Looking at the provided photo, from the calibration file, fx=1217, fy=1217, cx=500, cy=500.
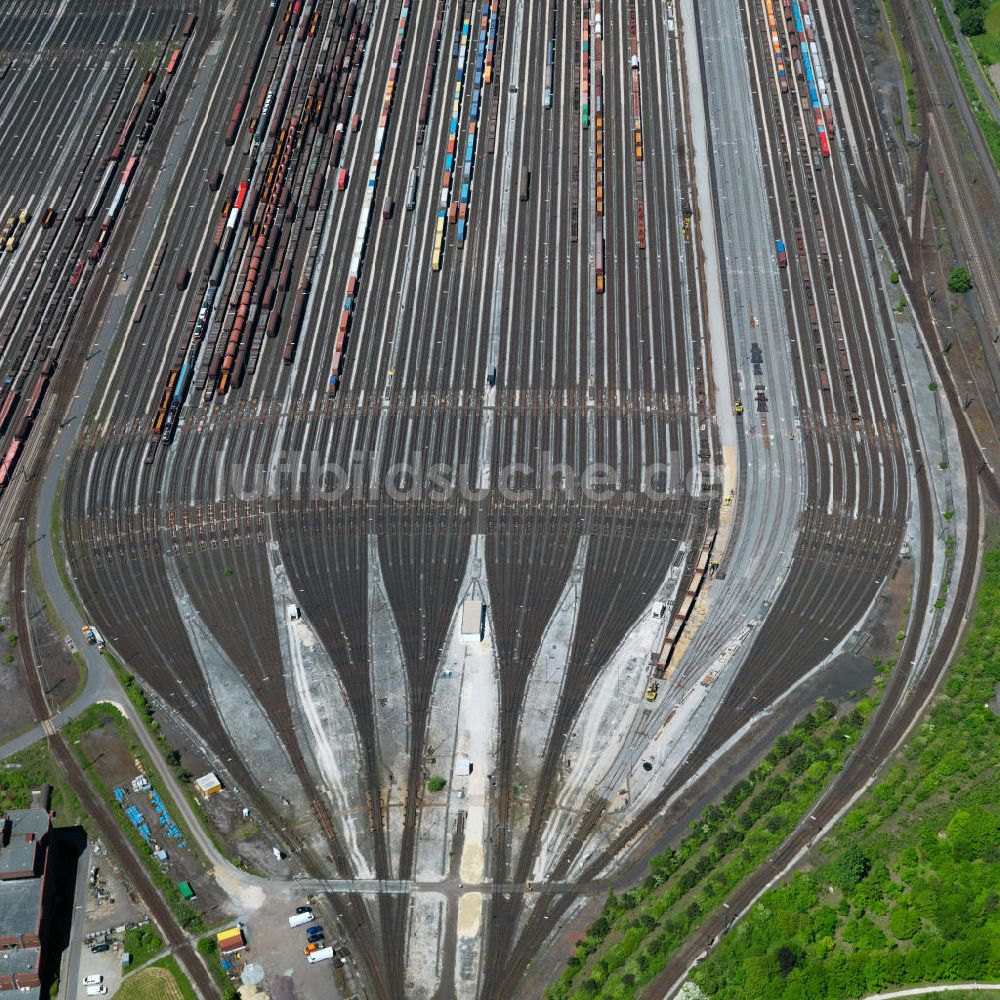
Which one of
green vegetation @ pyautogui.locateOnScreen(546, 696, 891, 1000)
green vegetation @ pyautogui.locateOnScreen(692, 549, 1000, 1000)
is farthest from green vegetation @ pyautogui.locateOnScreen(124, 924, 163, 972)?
green vegetation @ pyautogui.locateOnScreen(692, 549, 1000, 1000)

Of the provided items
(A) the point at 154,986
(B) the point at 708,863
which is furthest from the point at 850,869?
(A) the point at 154,986

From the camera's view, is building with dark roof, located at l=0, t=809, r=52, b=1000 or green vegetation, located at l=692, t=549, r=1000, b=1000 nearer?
green vegetation, located at l=692, t=549, r=1000, b=1000

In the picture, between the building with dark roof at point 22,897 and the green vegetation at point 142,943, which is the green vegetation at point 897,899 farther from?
Answer: the building with dark roof at point 22,897

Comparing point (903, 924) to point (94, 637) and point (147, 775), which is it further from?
point (94, 637)

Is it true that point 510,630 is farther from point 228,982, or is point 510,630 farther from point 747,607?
point 228,982

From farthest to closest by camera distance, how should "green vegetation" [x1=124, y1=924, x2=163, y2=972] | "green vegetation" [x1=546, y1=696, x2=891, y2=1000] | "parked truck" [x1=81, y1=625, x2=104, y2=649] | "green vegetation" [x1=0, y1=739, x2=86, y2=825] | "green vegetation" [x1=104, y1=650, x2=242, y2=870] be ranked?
"parked truck" [x1=81, y1=625, x2=104, y2=649]
"green vegetation" [x1=0, y1=739, x2=86, y2=825]
"green vegetation" [x1=104, y1=650, x2=242, y2=870]
"green vegetation" [x1=124, y1=924, x2=163, y2=972]
"green vegetation" [x1=546, y1=696, x2=891, y2=1000]

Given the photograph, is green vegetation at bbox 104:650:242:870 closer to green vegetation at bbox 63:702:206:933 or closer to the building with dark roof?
green vegetation at bbox 63:702:206:933
